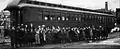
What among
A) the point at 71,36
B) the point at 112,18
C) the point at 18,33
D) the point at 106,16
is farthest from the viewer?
the point at 112,18

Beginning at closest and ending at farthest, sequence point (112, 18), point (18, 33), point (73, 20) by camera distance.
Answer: point (18, 33), point (73, 20), point (112, 18)

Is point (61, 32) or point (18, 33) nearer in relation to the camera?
point (18, 33)

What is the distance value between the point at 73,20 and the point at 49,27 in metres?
3.90

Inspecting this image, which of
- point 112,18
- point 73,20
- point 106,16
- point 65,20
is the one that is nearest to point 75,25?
point 73,20

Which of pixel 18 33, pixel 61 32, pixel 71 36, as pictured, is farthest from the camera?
pixel 71 36

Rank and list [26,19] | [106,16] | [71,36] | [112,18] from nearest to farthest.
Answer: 1. [26,19]
2. [71,36]
3. [106,16]
4. [112,18]

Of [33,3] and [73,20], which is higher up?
[33,3]

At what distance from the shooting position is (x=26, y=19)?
1355 cm

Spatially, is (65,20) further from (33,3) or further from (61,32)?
(33,3)

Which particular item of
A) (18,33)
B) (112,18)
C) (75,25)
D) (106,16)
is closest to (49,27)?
(18,33)

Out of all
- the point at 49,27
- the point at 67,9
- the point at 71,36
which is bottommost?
the point at 71,36

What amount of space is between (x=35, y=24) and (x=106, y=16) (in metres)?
15.6

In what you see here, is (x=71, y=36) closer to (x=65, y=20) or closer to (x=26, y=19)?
(x=65, y=20)

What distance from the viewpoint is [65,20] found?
1691 cm
